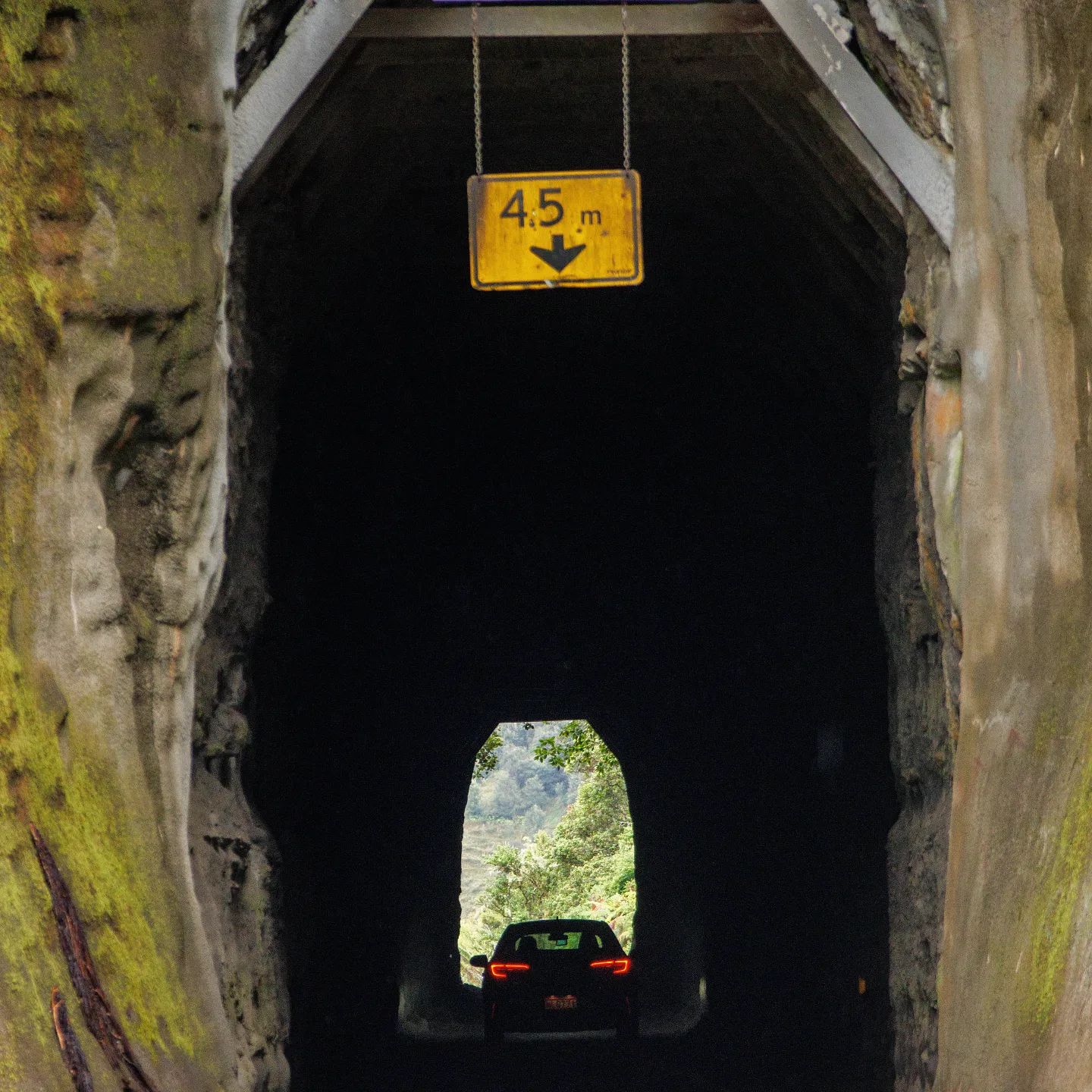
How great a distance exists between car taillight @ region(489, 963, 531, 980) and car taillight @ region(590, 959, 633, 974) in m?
0.60

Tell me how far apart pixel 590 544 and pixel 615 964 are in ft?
12.8

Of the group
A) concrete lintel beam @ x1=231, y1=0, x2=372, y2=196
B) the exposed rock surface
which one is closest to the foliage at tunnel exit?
concrete lintel beam @ x1=231, y1=0, x2=372, y2=196

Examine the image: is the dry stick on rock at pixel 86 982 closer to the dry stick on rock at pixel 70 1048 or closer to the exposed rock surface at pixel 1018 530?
the dry stick on rock at pixel 70 1048

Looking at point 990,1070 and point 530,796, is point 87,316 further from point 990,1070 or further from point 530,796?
point 530,796

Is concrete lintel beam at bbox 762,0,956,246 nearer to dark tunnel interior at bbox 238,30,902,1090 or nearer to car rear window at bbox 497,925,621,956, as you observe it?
dark tunnel interior at bbox 238,30,902,1090

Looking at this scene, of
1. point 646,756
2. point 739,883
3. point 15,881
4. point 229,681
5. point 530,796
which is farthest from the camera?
point 530,796

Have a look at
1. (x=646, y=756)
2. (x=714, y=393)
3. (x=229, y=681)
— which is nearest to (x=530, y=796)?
(x=646, y=756)

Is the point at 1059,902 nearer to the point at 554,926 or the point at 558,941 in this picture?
the point at 558,941

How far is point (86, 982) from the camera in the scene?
469 cm

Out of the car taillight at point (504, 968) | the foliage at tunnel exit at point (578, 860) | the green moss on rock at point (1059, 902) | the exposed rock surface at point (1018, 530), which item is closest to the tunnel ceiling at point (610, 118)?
the exposed rock surface at point (1018, 530)

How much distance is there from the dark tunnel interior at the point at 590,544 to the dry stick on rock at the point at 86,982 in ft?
8.93

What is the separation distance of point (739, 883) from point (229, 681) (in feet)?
27.8

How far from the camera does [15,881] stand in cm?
461

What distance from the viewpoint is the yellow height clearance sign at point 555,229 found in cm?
542
